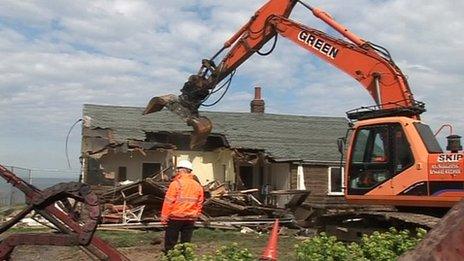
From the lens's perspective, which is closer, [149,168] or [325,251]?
[325,251]

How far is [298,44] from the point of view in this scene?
45.6 feet

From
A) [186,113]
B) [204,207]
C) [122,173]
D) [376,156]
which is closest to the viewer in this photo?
[376,156]

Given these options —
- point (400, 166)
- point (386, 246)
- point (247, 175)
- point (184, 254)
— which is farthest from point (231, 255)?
point (247, 175)

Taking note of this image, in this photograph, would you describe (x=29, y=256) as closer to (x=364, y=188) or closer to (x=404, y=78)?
(x=364, y=188)

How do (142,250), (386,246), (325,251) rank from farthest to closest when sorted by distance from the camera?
(142,250) < (386,246) < (325,251)

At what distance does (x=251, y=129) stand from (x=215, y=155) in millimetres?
2673

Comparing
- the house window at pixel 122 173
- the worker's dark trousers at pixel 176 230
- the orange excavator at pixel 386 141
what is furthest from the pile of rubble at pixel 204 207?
the worker's dark trousers at pixel 176 230

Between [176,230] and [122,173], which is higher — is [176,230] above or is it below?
below

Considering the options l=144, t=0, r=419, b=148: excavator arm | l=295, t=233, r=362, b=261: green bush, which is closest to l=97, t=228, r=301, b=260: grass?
l=144, t=0, r=419, b=148: excavator arm

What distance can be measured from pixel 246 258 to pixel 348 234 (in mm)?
8138

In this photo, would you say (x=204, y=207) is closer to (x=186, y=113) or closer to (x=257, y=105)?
(x=186, y=113)

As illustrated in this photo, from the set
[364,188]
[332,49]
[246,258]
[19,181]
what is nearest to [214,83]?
[332,49]

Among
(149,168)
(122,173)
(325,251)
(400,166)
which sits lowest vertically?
(325,251)

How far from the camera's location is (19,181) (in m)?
5.77
